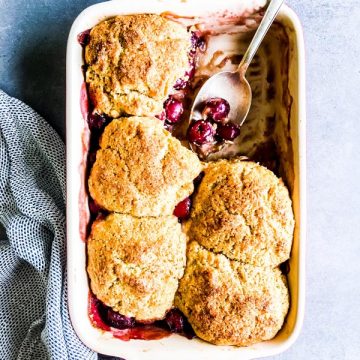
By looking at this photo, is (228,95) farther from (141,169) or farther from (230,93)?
(141,169)

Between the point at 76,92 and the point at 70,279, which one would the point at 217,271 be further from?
the point at 76,92

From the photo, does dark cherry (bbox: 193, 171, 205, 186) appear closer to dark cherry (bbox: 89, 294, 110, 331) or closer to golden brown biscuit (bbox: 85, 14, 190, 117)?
golden brown biscuit (bbox: 85, 14, 190, 117)

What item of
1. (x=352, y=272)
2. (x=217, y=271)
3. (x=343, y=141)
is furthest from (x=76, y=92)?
(x=352, y=272)

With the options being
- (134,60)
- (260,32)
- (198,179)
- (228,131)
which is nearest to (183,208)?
(198,179)

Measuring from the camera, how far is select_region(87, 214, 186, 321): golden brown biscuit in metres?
2.20

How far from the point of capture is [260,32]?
2.22 meters

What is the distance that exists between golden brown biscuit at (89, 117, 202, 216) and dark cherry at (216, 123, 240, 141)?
0.64 feet

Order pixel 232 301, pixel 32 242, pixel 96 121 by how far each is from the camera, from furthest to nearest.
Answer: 1. pixel 32 242
2. pixel 96 121
3. pixel 232 301

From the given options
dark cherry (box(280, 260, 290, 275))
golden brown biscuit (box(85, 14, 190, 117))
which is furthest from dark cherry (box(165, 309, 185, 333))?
golden brown biscuit (box(85, 14, 190, 117))

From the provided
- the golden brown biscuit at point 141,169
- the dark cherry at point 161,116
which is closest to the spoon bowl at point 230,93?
the dark cherry at point 161,116

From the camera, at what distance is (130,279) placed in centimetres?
220

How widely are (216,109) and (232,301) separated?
0.70 m

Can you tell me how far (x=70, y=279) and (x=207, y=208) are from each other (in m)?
0.54

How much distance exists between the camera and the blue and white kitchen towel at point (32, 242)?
2.35 metres
